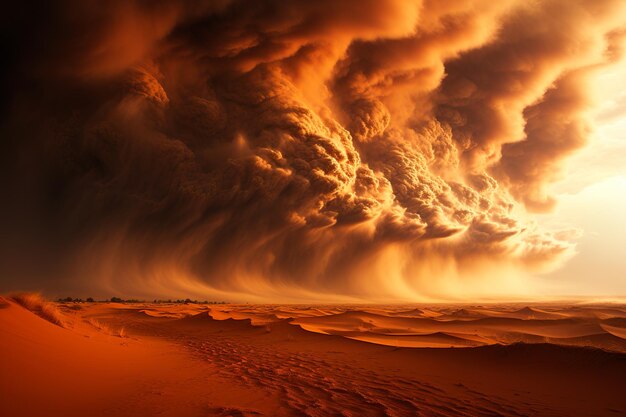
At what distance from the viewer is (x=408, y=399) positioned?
16.2 feet

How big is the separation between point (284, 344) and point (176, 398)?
6.97 m

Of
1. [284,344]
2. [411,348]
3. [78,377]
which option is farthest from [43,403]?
[284,344]

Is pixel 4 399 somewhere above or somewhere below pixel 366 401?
above

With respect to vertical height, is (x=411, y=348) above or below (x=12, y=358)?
below

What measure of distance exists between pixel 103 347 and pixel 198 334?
7822 millimetres

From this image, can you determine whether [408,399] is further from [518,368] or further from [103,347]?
[103,347]

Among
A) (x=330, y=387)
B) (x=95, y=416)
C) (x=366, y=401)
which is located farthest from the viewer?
(x=330, y=387)

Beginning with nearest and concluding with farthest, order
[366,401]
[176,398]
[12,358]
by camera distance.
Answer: [12,358], [176,398], [366,401]

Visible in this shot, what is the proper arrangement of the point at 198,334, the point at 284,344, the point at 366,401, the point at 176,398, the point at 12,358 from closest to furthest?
the point at 12,358, the point at 176,398, the point at 366,401, the point at 284,344, the point at 198,334

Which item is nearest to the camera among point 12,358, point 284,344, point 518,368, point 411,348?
point 12,358

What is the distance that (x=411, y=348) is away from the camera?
8.41m

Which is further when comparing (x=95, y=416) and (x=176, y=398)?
(x=176, y=398)

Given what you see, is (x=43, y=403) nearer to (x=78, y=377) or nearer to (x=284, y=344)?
(x=78, y=377)

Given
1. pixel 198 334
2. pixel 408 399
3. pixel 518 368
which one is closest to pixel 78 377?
pixel 408 399
